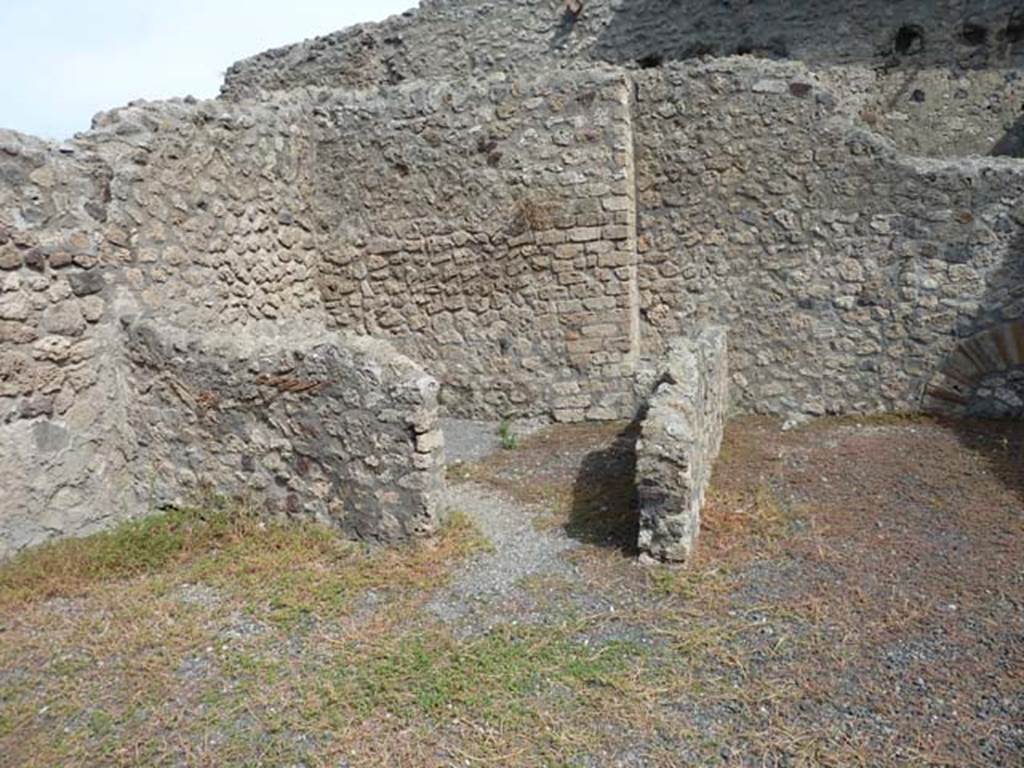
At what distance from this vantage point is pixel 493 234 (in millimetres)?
7867

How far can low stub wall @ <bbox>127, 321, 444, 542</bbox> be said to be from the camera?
489 cm

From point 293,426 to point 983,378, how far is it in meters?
6.02

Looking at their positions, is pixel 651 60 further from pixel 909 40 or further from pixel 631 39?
pixel 909 40

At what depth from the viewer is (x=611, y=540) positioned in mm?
5125

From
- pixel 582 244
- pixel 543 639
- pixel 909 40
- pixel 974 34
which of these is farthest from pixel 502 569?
pixel 974 34

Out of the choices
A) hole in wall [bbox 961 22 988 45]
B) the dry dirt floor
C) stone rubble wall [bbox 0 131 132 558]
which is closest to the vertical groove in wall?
the dry dirt floor

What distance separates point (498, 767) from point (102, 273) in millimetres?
4124

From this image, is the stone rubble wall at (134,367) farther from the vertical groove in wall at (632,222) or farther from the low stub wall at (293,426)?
the vertical groove in wall at (632,222)

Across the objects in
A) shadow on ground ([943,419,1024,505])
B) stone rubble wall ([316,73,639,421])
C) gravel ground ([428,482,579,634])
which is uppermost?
stone rubble wall ([316,73,639,421])

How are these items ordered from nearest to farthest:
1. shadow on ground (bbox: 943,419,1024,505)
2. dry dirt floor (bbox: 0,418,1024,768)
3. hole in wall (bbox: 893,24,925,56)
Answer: dry dirt floor (bbox: 0,418,1024,768) → shadow on ground (bbox: 943,419,1024,505) → hole in wall (bbox: 893,24,925,56)

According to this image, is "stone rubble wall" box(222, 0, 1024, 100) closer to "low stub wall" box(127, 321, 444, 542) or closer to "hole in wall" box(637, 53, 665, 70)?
"hole in wall" box(637, 53, 665, 70)

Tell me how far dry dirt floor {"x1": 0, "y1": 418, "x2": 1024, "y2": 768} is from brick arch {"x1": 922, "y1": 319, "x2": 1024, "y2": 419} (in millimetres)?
1681

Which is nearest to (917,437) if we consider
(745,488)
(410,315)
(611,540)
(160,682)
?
(745,488)

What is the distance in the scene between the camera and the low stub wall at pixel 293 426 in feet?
16.0
